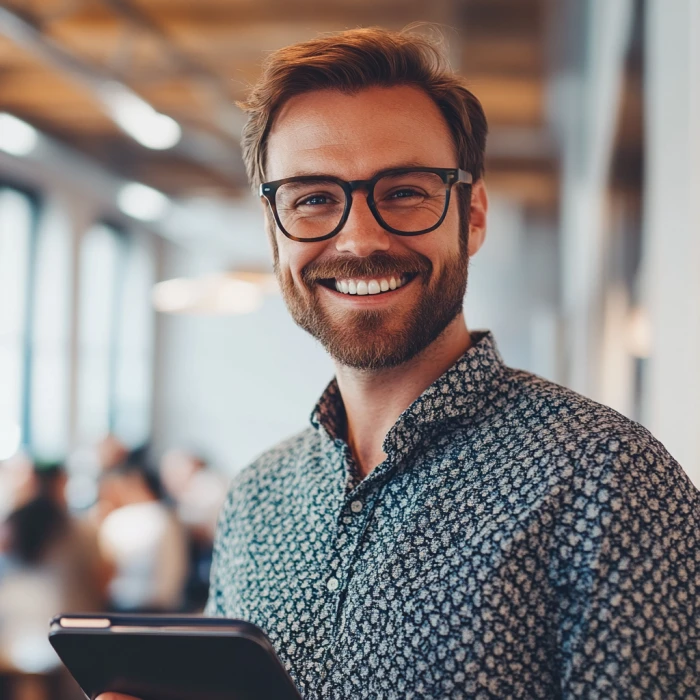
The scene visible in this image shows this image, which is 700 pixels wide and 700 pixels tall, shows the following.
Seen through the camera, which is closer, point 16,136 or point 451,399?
point 451,399

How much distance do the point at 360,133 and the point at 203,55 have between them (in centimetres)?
498

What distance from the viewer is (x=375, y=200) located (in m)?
1.17

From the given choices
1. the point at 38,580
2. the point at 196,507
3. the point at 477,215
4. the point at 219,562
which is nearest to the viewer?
the point at 477,215

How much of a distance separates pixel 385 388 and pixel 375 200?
269 mm

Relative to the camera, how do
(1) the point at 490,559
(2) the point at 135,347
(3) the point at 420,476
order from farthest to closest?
(2) the point at 135,347 < (3) the point at 420,476 < (1) the point at 490,559

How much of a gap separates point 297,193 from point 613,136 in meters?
1.95

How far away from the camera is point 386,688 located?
39.5 inches

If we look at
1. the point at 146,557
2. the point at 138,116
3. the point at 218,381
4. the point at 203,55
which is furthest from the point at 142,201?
the point at 146,557

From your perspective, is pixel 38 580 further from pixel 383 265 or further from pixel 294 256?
pixel 383 265

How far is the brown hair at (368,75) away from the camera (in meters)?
1.20

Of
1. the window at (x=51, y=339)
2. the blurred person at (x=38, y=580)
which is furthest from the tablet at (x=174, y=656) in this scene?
the window at (x=51, y=339)

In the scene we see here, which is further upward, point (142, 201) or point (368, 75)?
point (142, 201)

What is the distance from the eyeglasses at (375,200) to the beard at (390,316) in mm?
47

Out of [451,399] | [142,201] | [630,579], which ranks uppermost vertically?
[142,201]
